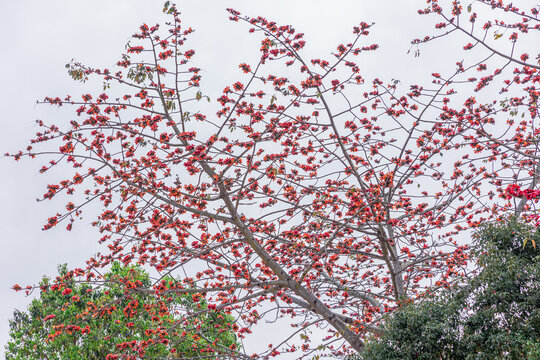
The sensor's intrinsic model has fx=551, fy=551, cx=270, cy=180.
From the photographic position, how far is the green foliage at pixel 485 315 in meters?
4.62

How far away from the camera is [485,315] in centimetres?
479

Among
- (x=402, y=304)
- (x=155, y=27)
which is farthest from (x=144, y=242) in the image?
(x=402, y=304)

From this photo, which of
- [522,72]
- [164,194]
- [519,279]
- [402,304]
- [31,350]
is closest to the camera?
[519,279]

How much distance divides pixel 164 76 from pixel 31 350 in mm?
8372

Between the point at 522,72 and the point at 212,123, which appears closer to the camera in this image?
the point at 212,123

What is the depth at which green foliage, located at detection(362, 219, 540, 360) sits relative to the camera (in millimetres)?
4617

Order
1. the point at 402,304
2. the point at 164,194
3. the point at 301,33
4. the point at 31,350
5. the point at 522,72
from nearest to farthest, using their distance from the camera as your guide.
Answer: the point at 402,304
the point at 164,194
the point at 301,33
the point at 522,72
the point at 31,350

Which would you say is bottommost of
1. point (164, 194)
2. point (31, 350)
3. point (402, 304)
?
point (402, 304)

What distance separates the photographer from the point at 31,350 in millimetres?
12031

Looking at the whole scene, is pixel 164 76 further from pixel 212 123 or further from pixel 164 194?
pixel 164 194

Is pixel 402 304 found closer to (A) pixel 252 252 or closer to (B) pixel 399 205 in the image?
(B) pixel 399 205

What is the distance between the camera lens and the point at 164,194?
641cm

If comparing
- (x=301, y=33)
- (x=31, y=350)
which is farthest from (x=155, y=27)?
(x=31, y=350)

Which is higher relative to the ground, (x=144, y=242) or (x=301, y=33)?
(x=301, y=33)
